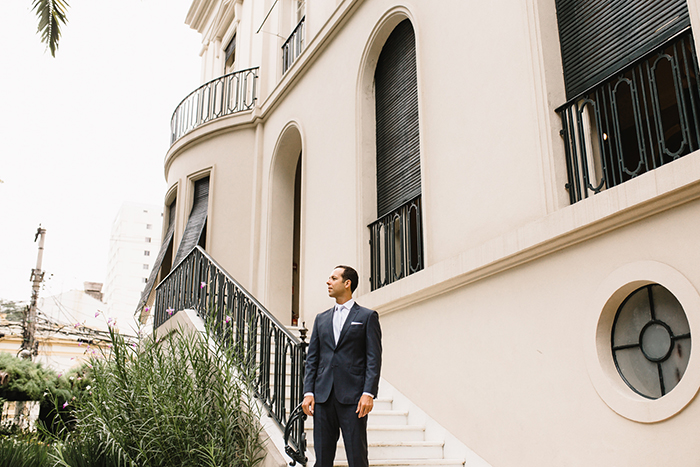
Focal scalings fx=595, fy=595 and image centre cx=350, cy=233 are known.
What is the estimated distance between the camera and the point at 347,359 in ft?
13.4

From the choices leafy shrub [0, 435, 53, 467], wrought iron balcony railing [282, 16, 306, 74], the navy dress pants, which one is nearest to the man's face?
the navy dress pants

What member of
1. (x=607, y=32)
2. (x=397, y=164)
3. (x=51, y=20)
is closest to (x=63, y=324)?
(x=51, y=20)

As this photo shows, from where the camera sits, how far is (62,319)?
157ft

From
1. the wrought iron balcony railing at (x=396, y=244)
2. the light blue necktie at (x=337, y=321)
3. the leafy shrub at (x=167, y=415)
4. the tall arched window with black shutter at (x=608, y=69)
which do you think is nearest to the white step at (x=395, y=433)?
the leafy shrub at (x=167, y=415)

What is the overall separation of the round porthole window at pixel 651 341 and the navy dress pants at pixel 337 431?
1879 millimetres

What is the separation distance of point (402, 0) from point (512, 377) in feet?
16.7

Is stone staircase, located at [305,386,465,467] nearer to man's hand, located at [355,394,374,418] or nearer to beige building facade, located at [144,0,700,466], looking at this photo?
beige building facade, located at [144,0,700,466]

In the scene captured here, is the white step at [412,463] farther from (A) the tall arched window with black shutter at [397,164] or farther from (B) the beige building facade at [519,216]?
(A) the tall arched window with black shutter at [397,164]

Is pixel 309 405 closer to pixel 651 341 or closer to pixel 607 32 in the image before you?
pixel 651 341

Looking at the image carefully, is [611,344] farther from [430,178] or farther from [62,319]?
[62,319]

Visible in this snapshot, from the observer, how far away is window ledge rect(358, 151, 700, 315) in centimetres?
379

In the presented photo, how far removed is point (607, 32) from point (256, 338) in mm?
4310

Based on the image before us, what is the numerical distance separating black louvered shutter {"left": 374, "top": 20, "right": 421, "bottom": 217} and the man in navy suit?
3467 millimetres

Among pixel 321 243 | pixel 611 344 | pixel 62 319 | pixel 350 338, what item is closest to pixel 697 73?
pixel 611 344
